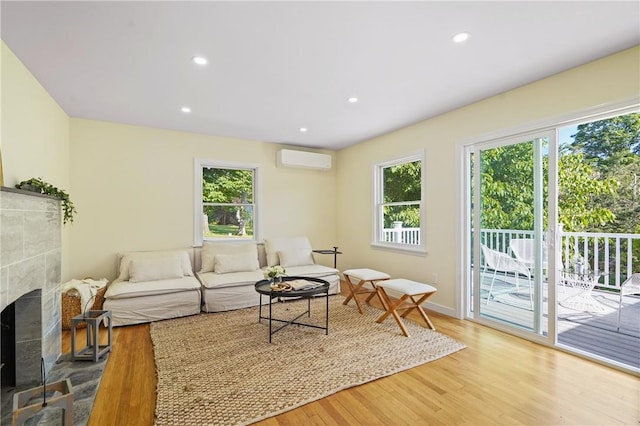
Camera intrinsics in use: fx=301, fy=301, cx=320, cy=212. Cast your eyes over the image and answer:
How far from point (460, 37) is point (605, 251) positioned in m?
3.79

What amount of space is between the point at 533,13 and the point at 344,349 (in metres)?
2.89

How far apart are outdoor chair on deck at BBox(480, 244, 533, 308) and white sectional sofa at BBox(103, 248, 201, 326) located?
3.47 metres

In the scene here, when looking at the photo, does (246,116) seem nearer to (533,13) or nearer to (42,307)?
(42,307)

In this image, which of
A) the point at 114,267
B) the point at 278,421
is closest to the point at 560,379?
the point at 278,421

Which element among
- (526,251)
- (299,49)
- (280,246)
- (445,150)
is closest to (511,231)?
(526,251)

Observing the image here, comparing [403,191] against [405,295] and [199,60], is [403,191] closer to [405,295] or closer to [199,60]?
[405,295]

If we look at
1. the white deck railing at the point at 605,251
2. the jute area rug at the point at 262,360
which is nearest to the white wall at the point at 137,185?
the jute area rug at the point at 262,360

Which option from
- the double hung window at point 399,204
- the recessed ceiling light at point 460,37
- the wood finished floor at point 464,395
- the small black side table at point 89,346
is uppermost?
the recessed ceiling light at point 460,37

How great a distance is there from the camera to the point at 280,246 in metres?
4.95

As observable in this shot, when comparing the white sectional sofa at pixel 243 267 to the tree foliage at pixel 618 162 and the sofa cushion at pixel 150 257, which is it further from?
the tree foliage at pixel 618 162

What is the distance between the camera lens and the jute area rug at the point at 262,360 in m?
1.95

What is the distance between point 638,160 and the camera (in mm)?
4020

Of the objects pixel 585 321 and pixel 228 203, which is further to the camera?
pixel 228 203

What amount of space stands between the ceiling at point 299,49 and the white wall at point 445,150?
0.51 ft
